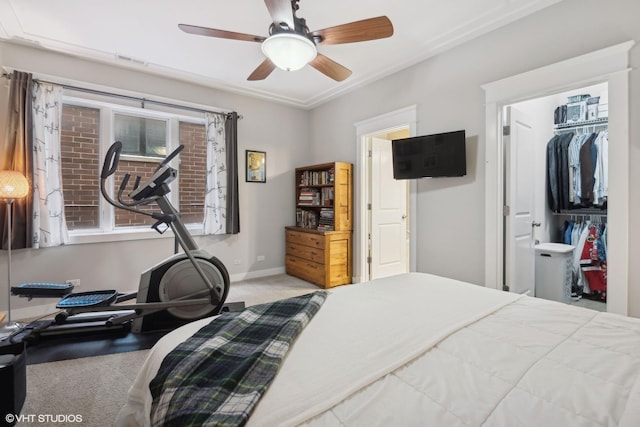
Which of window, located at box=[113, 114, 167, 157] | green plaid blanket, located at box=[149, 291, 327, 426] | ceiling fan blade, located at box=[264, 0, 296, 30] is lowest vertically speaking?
green plaid blanket, located at box=[149, 291, 327, 426]

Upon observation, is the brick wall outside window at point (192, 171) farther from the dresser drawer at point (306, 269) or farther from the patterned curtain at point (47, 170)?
the dresser drawer at point (306, 269)

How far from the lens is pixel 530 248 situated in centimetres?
302

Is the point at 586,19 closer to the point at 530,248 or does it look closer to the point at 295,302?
the point at 530,248

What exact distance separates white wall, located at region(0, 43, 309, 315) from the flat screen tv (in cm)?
203

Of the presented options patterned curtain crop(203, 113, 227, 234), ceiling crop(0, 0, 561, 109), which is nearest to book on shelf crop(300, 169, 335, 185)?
patterned curtain crop(203, 113, 227, 234)

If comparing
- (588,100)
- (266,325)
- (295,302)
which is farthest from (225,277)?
(588,100)

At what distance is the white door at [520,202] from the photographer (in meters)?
2.71

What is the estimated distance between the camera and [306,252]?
4.34 meters

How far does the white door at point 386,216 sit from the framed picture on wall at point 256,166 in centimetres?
164

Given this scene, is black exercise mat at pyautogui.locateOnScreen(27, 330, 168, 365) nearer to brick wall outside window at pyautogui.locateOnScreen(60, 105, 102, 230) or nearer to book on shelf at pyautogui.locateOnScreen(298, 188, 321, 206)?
brick wall outside window at pyautogui.locateOnScreen(60, 105, 102, 230)

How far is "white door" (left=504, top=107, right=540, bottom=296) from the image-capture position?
8.90 ft

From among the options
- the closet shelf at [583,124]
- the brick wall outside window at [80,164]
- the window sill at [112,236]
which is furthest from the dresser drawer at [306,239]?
the closet shelf at [583,124]

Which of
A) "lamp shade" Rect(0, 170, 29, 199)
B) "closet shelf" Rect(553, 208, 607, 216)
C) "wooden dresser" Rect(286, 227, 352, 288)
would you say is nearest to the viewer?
"lamp shade" Rect(0, 170, 29, 199)

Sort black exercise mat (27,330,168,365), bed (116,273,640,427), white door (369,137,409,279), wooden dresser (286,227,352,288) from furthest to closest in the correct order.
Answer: white door (369,137,409,279), wooden dresser (286,227,352,288), black exercise mat (27,330,168,365), bed (116,273,640,427)
